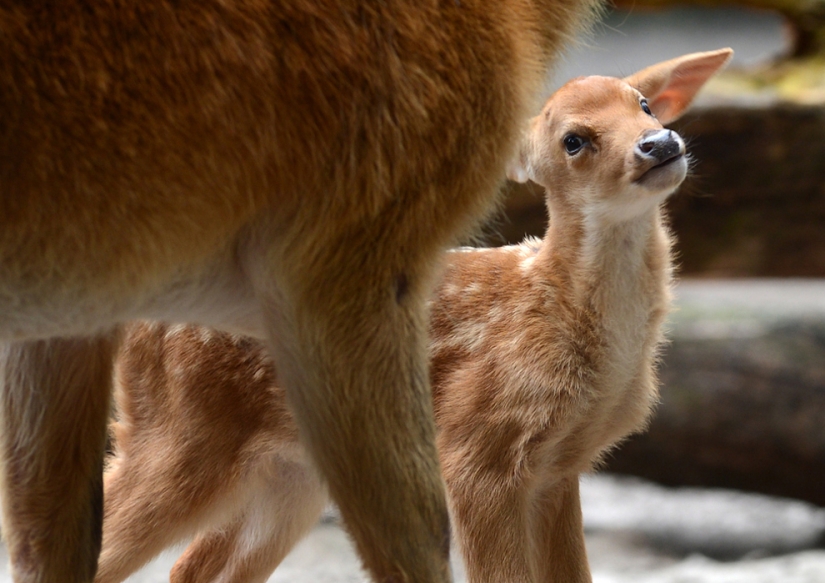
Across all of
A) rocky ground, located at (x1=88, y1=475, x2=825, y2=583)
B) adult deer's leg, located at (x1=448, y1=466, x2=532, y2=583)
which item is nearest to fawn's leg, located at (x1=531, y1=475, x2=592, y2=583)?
adult deer's leg, located at (x1=448, y1=466, x2=532, y2=583)

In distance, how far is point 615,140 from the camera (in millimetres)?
2580

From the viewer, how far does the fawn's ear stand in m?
2.71

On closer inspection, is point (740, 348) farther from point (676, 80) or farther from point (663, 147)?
point (663, 147)

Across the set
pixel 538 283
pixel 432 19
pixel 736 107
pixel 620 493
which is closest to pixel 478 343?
pixel 538 283

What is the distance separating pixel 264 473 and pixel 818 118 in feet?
10.5

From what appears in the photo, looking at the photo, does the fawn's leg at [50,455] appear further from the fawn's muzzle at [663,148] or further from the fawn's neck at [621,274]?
the fawn's muzzle at [663,148]

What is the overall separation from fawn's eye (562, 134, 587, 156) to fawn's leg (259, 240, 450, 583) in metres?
0.94

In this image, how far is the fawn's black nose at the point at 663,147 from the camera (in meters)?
2.42

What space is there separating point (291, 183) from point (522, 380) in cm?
100

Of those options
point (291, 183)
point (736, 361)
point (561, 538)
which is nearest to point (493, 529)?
point (561, 538)

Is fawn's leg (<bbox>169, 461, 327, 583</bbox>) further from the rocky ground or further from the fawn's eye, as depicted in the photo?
the fawn's eye

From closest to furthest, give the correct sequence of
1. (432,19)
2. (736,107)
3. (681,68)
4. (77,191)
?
(77,191)
(432,19)
(681,68)
(736,107)

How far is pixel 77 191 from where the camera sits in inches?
65.6

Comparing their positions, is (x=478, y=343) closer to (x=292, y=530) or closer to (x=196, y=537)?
(x=292, y=530)
